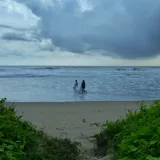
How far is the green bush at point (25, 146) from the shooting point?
130 inches

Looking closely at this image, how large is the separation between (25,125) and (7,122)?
0.58 metres

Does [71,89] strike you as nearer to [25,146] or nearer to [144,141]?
[25,146]

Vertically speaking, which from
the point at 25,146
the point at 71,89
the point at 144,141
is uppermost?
the point at 144,141

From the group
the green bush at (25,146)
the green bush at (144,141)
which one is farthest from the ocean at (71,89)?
the green bush at (144,141)

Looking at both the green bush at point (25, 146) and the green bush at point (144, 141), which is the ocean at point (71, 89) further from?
the green bush at point (144, 141)

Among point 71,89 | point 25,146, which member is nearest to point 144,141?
point 25,146

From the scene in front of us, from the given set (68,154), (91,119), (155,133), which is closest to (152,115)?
(155,133)

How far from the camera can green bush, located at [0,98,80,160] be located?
10.8 feet

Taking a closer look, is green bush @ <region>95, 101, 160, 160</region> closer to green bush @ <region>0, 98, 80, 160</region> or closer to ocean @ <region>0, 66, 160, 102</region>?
green bush @ <region>0, 98, 80, 160</region>

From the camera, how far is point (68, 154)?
438 centimetres

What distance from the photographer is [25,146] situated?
3.70m

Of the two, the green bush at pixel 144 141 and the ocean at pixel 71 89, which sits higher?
the green bush at pixel 144 141

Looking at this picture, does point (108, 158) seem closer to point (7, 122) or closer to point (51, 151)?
point (51, 151)

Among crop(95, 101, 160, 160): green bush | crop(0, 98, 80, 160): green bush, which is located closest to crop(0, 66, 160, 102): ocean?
crop(0, 98, 80, 160): green bush
